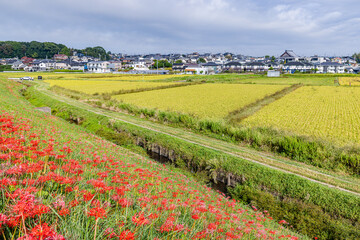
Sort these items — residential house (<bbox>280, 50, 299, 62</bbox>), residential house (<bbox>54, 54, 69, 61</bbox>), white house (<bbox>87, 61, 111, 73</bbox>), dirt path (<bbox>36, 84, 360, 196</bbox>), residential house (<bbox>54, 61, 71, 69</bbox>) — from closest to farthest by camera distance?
1. dirt path (<bbox>36, 84, 360, 196</bbox>)
2. residential house (<bbox>54, 61, 71, 69</bbox>)
3. white house (<bbox>87, 61, 111, 73</bbox>)
4. residential house (<bbox>280, 50, 299, 62</bbox>)
5. residential house (<bbox>54, 54, 69, 61</bbox>)

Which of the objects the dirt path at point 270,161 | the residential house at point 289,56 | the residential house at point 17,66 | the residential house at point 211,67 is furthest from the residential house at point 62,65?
the dirt path at point 270,161

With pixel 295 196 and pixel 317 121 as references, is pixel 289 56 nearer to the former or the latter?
pixel 317 121

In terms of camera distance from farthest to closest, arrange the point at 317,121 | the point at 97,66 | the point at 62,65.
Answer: the point at 97,66, the point at 62,65, the point at 317,121

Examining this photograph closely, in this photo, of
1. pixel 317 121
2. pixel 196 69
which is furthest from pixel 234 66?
pixel 317 121

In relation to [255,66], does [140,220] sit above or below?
below

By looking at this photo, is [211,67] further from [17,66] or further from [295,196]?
[295,196]

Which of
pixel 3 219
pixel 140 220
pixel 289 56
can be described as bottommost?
pixel 140 220

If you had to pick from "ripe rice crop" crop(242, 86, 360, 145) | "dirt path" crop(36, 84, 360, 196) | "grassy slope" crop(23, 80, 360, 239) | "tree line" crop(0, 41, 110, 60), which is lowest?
"grassy slope" crop(23, 80, 360, 239)

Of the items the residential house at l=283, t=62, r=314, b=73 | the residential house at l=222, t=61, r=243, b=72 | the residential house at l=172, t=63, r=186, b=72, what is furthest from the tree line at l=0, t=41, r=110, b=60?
the residential house at l=283, t=62, r=314, b=73

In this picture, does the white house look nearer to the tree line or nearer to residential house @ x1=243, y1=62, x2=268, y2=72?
the tree line

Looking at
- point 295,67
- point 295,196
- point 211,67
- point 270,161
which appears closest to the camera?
point 295,196

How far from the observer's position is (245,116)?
77.7 ft

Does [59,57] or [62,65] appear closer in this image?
[62,65]

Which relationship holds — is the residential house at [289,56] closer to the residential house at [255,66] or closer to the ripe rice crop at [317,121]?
the residential house at [255,66]
